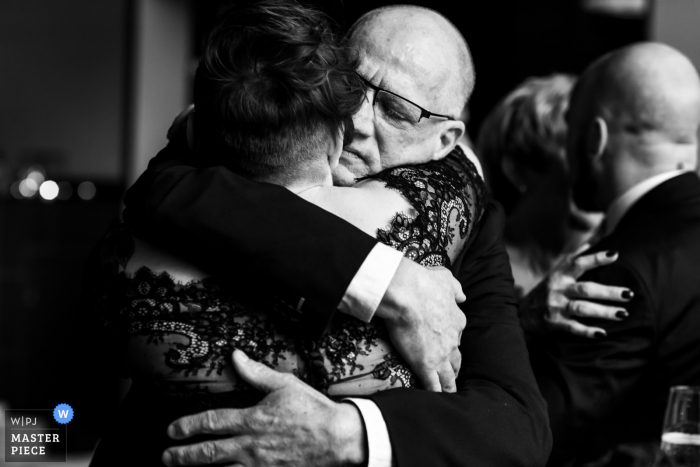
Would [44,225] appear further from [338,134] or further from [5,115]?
[338,134]

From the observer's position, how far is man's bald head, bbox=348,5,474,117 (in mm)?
1400

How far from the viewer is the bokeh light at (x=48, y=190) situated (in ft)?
18.5

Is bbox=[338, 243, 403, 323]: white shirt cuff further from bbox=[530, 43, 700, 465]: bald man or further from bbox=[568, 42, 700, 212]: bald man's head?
bbox=[568, 42, 700, 212]: bald man's head

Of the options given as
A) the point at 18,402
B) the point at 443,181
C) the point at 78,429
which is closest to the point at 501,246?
the point at 443,181

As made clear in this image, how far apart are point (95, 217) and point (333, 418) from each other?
4.98m

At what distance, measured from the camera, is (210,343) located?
1179 millimetres

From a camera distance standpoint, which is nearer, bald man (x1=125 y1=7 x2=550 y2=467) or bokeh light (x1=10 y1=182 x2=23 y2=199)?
bald man (x1=125 y1=7 x2=550 y2=467)

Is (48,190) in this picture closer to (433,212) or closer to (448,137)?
(448,137)

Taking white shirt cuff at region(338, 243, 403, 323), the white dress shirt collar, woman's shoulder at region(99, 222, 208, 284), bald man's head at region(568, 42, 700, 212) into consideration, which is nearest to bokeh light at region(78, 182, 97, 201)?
bald man's head at region(568, 42, 700, 212)

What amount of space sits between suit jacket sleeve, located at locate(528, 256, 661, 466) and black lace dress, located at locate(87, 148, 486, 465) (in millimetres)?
829

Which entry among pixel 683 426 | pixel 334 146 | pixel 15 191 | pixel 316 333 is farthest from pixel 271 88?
pixel 15 191

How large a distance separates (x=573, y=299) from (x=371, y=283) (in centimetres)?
100

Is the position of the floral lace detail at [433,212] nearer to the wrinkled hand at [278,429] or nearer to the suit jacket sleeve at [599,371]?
the wrinkled hand at [278,429]

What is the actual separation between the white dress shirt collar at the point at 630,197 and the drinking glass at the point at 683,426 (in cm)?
83
